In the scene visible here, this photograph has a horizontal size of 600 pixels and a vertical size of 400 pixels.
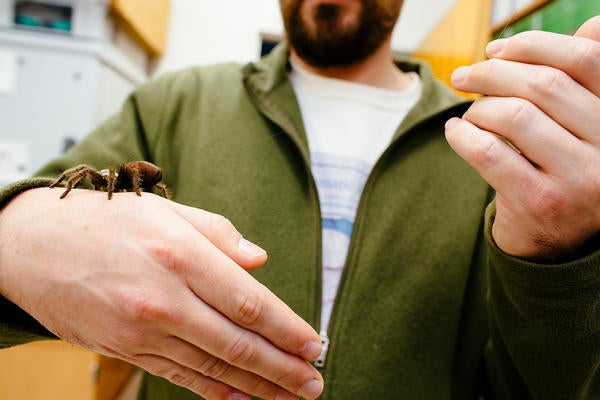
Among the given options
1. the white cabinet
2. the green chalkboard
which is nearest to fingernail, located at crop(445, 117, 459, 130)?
the green chalkboard

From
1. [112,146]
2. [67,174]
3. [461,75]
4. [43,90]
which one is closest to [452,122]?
[461,75]

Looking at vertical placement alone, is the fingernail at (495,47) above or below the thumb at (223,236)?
above

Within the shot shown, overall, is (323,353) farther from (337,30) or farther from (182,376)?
(337,30)

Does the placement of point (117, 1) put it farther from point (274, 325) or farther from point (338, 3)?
point (274, 325)

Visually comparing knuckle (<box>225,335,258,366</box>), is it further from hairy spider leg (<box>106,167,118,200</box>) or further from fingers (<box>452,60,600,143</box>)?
fingers (<box>452,60,600,143</box>)

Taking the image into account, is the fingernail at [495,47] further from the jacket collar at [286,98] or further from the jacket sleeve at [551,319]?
the jacket collar at [286,98]

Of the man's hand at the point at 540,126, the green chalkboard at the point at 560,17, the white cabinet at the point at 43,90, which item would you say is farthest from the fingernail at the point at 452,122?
the white cabinet at the point at 43,90
